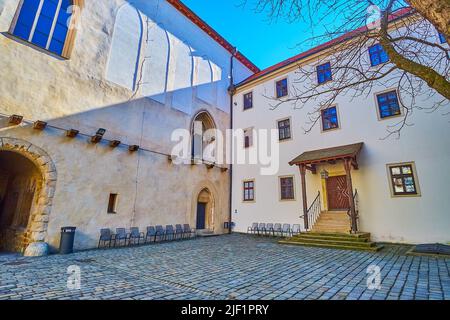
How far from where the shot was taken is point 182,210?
12320 mm

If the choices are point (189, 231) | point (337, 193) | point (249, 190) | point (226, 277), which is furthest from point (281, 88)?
point (226, 277)

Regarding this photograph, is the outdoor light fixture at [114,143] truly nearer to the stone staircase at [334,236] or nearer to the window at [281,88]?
the stone staircase at [334,236]

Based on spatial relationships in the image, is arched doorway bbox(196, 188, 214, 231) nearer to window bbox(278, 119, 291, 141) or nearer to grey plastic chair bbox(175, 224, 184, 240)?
grey plastic chair bbox(175, 224, 184, 240)

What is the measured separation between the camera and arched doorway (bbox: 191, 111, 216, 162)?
581 inches

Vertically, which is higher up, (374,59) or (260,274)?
(374,59)

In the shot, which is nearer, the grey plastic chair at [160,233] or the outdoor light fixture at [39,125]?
the outdoor light fixture at [39,125]

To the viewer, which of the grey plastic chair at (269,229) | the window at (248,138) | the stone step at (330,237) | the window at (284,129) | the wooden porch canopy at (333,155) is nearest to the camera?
the stone step at (330,237)

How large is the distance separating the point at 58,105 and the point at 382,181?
13232 mm

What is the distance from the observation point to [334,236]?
937 centimetres

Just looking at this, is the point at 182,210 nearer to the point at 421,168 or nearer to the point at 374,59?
the point at 421,168

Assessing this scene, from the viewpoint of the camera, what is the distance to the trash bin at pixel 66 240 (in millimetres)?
7684

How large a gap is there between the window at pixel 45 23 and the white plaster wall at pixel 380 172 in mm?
11337

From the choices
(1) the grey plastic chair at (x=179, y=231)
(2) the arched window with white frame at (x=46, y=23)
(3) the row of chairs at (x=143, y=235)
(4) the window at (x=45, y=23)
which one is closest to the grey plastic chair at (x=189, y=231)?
(3) the row of chairs at (x=143, y=235)
